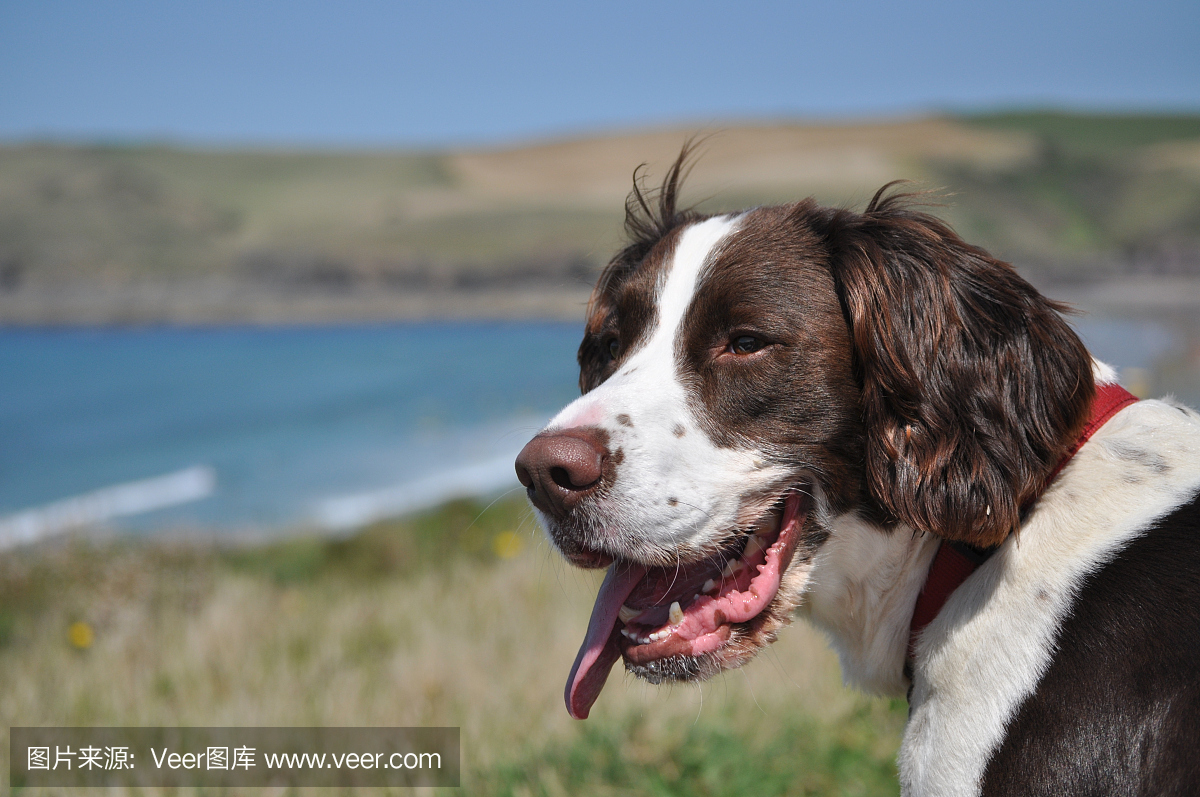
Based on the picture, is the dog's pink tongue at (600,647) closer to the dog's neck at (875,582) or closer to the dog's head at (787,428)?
the dog's head at (787,428)

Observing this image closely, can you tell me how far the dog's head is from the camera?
203 cm

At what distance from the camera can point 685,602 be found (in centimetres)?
232

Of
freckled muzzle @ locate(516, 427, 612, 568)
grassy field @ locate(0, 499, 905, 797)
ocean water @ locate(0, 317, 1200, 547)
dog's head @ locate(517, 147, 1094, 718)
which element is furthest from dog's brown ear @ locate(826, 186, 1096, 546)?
ocean water @ locate(0, 317, 1200, 547)

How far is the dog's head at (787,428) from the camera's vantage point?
2031mm

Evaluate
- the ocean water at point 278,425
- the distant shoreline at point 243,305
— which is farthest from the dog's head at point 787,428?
the distant shoreline at point 243,305

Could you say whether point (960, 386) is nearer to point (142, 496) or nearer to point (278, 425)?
point (142, 496)

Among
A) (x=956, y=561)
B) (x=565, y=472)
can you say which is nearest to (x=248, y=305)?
(x=565, y=472)

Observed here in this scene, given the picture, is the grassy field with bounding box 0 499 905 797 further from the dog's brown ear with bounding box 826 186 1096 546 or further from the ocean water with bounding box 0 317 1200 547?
the ocean water with bounding box 0 317 1200 547

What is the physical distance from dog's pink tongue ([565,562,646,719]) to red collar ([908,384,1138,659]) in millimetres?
661

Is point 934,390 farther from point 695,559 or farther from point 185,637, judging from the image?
point 185,637

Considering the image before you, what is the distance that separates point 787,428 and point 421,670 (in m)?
3.34

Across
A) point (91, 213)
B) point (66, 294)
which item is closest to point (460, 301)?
point (66, 294)

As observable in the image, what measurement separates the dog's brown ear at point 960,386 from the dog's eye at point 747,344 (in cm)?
24

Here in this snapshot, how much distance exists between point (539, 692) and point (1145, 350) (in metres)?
18.2
